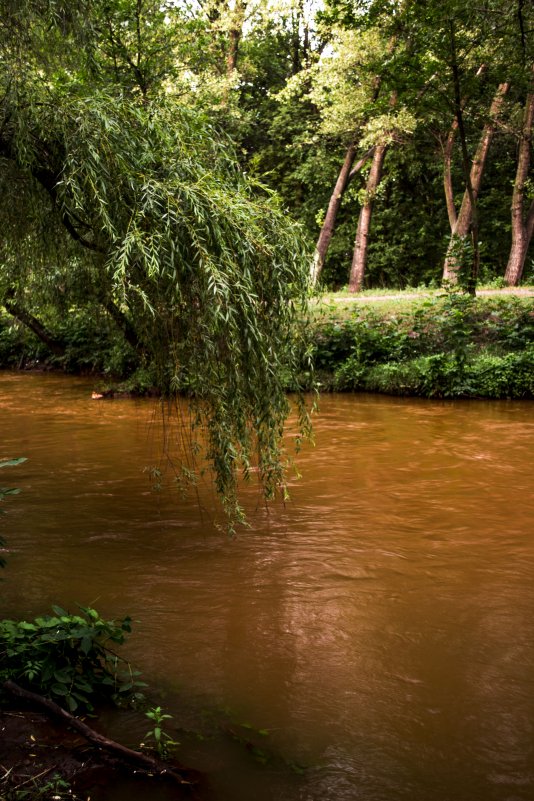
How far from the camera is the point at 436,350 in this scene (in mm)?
16516

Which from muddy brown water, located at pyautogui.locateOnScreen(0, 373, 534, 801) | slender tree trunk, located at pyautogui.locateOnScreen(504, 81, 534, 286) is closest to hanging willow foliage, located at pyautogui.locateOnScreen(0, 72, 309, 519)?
muddy brown water, located at pyautogui.locateOnScreen(0, 373, 534, 801)

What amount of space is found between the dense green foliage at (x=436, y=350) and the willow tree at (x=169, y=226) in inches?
360

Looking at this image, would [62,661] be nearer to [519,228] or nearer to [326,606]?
[326,606]

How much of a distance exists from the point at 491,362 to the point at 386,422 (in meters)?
3.58

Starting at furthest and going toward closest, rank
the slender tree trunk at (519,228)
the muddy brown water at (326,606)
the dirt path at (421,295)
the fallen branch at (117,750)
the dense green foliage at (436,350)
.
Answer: the slender tree trunk at (519,228), the dirt path at (421,295), the dense green foliage at (436,350), the muddy brown water at (326,606), the fallen branch at (117,750)

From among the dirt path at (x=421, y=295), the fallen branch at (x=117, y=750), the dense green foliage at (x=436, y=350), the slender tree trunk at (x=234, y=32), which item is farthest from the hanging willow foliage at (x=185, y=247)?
the slender tree trunk at (x=234, y=32)

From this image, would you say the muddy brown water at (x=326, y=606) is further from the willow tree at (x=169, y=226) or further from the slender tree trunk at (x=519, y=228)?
the slender tree trunk at (x=519, y=228)

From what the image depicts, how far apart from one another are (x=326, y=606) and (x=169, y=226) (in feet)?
10.8

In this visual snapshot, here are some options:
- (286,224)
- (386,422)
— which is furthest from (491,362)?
(286,224)

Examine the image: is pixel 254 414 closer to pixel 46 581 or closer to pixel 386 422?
pixel 46 581

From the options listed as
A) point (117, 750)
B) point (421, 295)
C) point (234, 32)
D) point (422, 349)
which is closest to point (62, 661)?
point (117, 750)

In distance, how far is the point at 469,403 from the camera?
15062 millimetres

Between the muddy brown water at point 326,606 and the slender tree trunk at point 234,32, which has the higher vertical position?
the slender tree trunk at point 234,32

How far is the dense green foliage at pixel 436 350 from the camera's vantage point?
15.4 m
